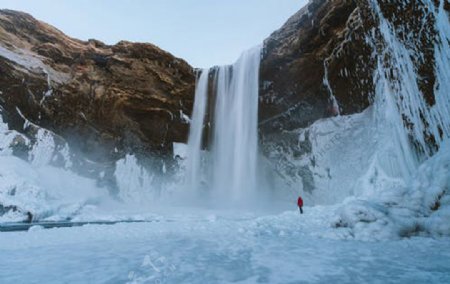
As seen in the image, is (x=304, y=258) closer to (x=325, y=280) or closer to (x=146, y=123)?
(x=325, y=280)

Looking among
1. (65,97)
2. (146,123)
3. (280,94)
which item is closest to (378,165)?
(280,94)

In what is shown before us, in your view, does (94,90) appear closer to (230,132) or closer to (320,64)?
(230,132)

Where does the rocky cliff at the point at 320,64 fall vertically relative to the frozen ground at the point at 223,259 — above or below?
above

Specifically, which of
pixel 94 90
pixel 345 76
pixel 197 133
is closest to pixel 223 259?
pixel 345 76

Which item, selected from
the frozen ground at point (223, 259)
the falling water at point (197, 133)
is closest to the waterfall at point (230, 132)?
the falling water at point (197, 133)

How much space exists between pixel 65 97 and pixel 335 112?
56.8ft

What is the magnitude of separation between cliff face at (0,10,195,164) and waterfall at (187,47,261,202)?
4.53ft

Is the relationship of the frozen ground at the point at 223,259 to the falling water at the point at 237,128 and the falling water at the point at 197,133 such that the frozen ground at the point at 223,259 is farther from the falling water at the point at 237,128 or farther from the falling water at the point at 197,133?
the falling water at the point at 197,133

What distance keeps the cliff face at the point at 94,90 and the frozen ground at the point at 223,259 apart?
13.1 metres

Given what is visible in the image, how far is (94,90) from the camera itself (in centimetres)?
2103

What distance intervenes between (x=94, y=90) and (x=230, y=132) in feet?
32.3

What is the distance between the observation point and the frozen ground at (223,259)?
4188 mm

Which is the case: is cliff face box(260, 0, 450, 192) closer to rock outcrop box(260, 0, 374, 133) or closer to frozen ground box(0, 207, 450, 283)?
rock outcrop box(260, 0, 374, 133)

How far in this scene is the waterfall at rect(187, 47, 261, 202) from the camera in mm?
21266
